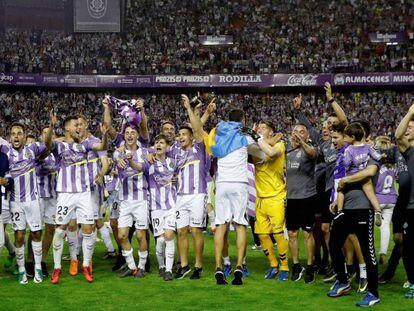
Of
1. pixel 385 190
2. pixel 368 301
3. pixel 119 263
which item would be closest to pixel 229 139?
pixel 119 263

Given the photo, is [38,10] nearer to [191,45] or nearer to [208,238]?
[191,45]

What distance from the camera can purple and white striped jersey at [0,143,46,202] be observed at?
9.17 meters

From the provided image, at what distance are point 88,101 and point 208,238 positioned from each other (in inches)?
1121

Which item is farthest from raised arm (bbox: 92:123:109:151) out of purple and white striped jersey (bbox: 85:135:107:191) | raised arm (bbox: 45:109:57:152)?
raised arm (bbox: 45:109:57:152)

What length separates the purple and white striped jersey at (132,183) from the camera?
9.62 meters

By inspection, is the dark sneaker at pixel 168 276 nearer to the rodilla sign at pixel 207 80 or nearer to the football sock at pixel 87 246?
the football sock at pixel 87 246

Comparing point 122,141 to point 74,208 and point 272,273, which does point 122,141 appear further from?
point 272,273

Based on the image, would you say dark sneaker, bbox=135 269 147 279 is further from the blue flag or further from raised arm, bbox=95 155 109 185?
the blue flag

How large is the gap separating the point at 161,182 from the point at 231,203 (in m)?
1.20

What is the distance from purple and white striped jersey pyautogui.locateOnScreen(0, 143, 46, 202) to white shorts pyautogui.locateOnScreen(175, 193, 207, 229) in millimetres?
2007

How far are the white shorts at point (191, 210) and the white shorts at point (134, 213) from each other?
20.3 inches

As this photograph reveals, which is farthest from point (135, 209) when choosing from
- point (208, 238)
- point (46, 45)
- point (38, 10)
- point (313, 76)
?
point (38, 10)

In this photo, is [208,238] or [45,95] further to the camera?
[45,95]

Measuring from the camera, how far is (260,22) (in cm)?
4422
